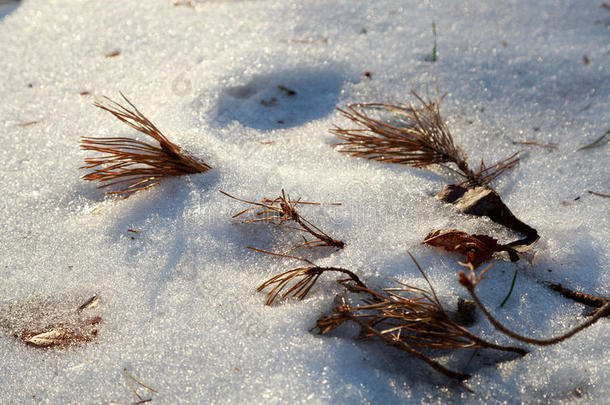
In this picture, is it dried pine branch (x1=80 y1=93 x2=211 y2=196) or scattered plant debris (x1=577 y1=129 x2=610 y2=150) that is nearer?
dried pine branch (x1=80 y1=93 x2=211 y2=196)

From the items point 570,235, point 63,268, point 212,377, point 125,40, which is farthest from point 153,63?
point 570,235

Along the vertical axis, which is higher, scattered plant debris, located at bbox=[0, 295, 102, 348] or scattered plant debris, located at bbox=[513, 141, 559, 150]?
scattered plant debris, located at bbox=[513, 141, 559, 150]

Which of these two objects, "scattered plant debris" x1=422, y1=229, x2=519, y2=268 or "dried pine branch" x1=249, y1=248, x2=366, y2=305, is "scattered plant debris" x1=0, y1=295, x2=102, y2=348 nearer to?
"dried pine branch" x1=249, y1=248, x2=366, y2=305

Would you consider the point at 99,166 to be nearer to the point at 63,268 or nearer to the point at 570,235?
the point at 63,268

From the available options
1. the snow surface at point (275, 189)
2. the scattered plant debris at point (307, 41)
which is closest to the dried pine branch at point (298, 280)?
the snow surface at point (275, 189)

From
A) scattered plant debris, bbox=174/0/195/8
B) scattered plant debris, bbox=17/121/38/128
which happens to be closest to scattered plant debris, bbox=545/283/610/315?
scattered plant debris, bbox=17/121/38/128

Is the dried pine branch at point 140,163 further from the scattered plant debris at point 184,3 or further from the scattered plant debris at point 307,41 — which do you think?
the scattered plant debris at point 184,3
